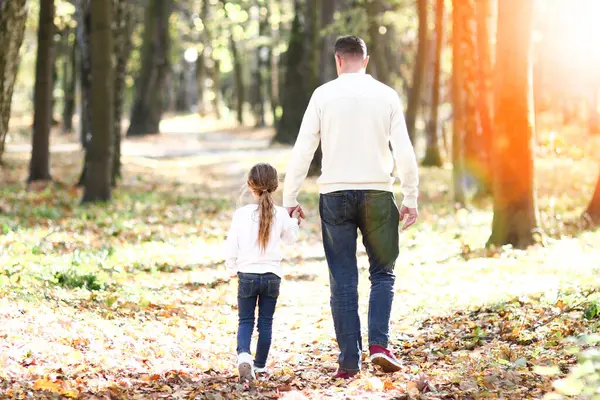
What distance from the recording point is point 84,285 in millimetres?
9281

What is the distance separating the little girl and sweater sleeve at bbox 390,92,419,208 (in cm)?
85

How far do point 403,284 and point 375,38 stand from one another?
17828 millimetres

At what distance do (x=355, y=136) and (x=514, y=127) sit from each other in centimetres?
587

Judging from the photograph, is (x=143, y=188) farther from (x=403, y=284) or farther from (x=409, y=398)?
(x=409, y=398)

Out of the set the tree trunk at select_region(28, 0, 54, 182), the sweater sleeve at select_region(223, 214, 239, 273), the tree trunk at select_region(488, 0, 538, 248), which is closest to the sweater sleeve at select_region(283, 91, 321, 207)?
the sweater sleeve at select_region(223, 214, 239, 273)

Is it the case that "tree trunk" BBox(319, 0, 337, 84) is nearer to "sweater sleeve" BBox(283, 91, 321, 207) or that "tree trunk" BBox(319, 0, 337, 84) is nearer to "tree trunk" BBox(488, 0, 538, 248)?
"tree trunk" BBox(488, 0, 538, 248)

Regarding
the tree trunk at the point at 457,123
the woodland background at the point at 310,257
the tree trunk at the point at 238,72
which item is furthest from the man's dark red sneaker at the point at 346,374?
the tree trunk at the point at 238,72

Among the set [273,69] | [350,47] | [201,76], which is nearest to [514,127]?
[350,47]

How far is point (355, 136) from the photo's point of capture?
20.1 ft

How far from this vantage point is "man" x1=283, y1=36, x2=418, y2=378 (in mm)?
6094

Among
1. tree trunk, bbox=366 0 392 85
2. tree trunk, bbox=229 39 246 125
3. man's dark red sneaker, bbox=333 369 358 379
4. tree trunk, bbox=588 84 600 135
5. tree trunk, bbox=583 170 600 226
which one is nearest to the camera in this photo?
man's dark red sneaker, bbox=333 369 358 379

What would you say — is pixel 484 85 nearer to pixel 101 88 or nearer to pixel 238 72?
pixel 101 88

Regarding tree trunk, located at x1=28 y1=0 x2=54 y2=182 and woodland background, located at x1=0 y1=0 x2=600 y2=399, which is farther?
tree trunk, located at x1=28 y1=0 x2=54 y2=182

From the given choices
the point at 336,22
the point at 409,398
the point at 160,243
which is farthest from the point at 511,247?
the point at 336,22
